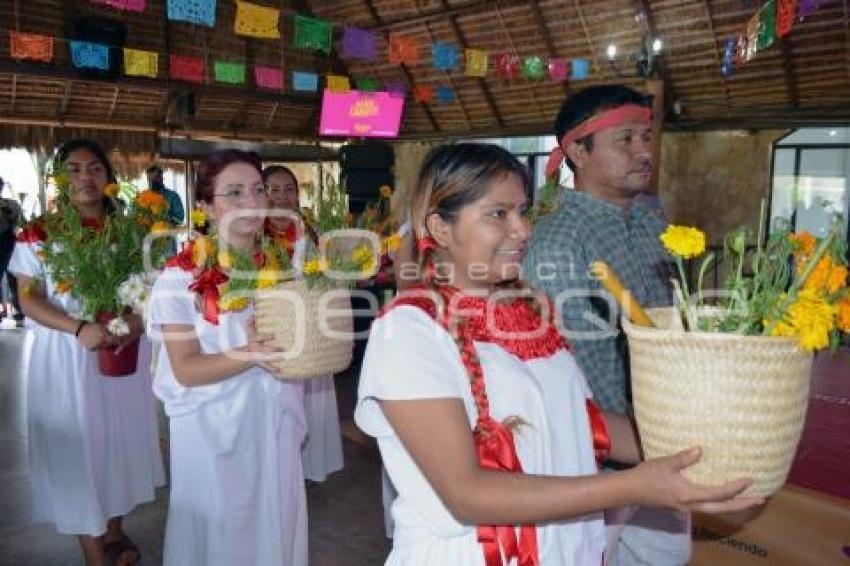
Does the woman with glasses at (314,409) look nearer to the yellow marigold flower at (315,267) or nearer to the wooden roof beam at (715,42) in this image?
the yellow marigold flower at (315,267)

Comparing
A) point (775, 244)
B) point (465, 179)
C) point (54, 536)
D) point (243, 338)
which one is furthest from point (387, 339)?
point (54, 536)

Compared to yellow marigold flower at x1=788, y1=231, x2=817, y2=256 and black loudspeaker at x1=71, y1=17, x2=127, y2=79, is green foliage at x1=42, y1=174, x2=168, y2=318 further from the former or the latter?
black loudspeaker at x1=71, y1=17, x2=127, y2=79

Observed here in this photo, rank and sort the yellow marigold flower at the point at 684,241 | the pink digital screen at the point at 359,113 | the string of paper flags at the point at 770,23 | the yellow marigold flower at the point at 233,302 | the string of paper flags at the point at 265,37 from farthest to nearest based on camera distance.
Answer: the pink digital screen at the point at 359,113, the string of paper flags at the point at 265,37, the string of paper flags at the point at 770,23, the yellow marigold flower at the point at 233,302, the yellow marigold flower at the point at 684,241

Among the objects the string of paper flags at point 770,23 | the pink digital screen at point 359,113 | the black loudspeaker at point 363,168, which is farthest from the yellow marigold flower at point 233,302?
the pink digital screen at point 359,113

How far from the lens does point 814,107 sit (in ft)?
22.6

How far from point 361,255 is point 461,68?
7664mm

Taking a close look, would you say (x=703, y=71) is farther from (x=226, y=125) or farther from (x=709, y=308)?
(x=709, y=308)

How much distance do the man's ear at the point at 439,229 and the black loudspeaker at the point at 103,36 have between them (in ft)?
23.0

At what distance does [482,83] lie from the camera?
9.24m

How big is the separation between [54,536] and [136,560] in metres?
0.52

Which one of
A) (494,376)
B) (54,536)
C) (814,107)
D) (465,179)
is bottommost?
(54,536)

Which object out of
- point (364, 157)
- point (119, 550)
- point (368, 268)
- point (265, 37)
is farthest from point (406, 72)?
point (368, 268)

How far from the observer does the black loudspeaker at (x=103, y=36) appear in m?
6.90

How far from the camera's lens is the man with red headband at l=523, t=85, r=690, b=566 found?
1.71 metres
